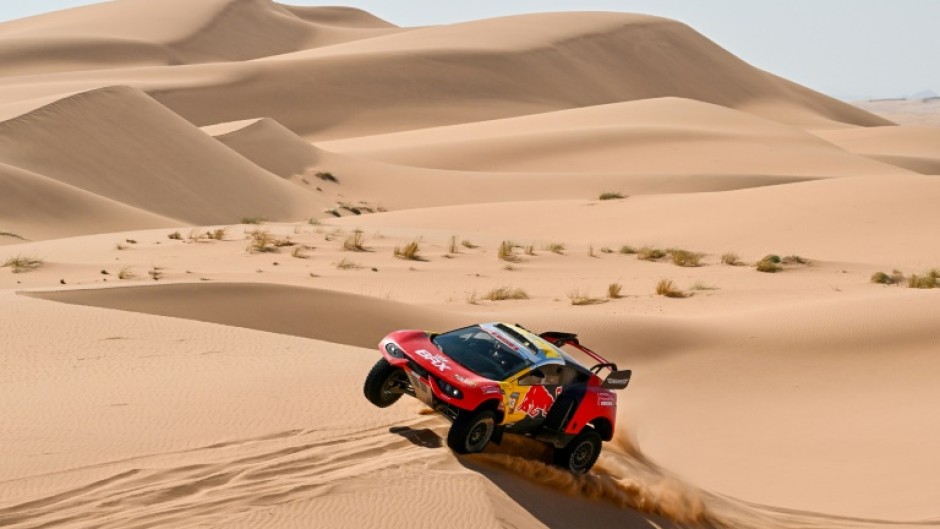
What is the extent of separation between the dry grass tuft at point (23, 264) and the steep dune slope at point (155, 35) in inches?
2947

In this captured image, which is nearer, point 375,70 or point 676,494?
point 676,494

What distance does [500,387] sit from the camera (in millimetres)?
8094

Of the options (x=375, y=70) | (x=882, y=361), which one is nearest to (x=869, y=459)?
(x=882, y=361)

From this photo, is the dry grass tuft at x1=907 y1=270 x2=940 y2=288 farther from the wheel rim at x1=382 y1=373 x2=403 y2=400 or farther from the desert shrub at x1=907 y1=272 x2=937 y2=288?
the wheel rim at x1=382 y1=373 x2=403 y2=400

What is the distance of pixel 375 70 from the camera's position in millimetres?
84062

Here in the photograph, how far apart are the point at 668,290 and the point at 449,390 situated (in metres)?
11.8

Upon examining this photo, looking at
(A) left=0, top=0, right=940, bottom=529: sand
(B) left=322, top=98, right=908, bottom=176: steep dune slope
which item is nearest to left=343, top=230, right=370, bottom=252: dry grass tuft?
(A) left=0, top=0, right=940, bottom=529: sand

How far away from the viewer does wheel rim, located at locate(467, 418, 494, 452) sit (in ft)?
26.3

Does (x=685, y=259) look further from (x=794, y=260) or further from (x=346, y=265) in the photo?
(x=346, y=265)

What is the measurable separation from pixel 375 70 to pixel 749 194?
5458cm

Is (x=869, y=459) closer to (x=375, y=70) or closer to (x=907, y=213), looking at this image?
(x=907, y=213)

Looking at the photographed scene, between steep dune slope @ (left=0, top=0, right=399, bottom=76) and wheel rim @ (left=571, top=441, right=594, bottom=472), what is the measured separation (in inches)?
3376

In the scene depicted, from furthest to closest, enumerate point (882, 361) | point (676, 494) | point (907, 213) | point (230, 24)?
point (230, 24), point (907, 213), point (882, 361), point (676, 494)

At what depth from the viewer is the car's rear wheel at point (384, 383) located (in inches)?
351
